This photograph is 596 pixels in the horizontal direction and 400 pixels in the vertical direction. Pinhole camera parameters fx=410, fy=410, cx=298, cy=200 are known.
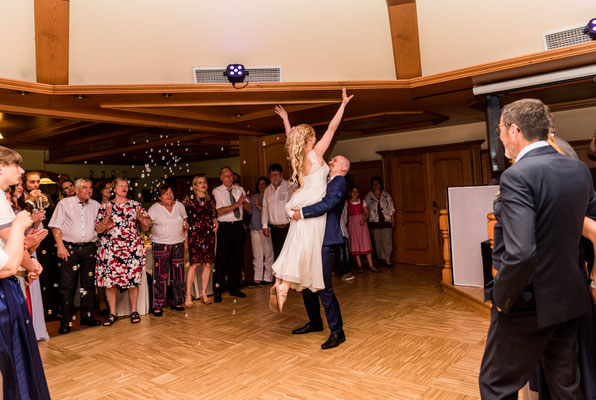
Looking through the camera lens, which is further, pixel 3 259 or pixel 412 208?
pixel 412 208

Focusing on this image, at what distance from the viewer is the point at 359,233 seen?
7.01 meters

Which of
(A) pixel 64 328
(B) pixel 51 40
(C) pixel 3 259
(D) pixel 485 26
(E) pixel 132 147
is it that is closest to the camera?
(C) pixel 3 259

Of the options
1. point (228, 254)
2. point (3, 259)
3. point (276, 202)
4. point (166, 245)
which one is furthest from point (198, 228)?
point (3, 259)

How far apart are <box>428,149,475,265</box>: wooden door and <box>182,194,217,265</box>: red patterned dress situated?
4.23 m

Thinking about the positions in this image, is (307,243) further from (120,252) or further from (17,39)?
(17,39)

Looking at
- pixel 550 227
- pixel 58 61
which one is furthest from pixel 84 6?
pixel 550 227

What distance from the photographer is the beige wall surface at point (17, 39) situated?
3.49 meters

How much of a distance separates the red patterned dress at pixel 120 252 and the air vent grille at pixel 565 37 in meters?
4.23

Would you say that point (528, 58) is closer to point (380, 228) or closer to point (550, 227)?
point (550, 227)

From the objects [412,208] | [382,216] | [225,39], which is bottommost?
[382,216]

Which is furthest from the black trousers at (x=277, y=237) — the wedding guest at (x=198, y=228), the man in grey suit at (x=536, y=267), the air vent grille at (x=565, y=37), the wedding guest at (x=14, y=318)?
the man in grey suit at (x=536, y=267)

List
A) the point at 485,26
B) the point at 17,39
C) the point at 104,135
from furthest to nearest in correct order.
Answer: the point at 104,135
the point at 485,26
the point at 17,39

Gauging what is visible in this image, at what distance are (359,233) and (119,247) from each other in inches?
158

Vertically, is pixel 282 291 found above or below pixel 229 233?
below
